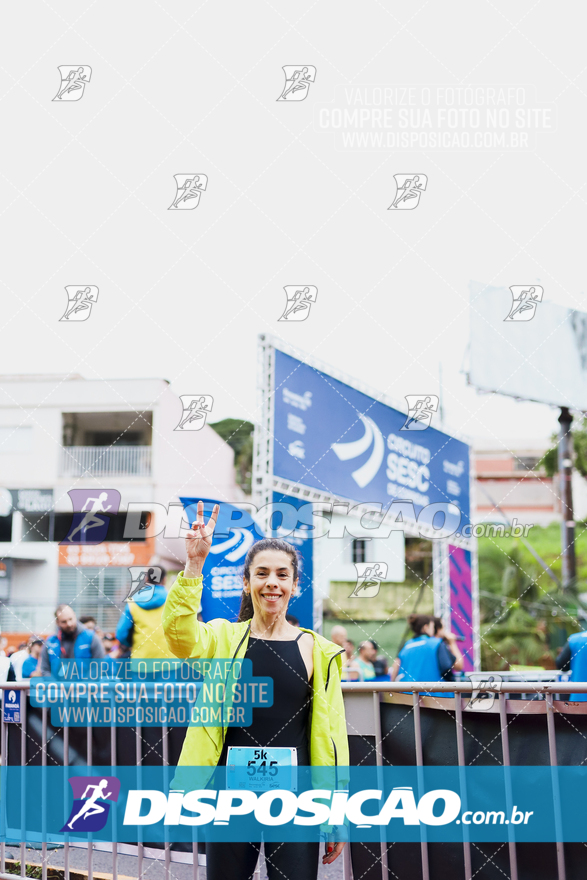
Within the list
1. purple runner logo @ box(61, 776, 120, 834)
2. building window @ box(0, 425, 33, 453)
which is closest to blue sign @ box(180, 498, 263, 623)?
purple runner logo @ box(61, 776, 120, 834)

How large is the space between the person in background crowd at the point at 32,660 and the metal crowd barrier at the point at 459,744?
3.68 metres

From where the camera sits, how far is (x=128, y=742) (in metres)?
3.79

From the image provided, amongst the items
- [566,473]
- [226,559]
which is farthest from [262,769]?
[566,473]

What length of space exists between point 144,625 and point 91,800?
73.4 inches

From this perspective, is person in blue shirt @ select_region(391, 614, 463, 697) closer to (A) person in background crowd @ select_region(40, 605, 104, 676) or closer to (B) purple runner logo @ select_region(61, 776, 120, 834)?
(A) person in background crowd @ select_region(40, 605, 104, 676)

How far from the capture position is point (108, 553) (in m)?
19.5

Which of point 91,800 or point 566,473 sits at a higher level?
point 566,473

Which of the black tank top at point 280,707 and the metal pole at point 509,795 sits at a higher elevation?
the black tank top at point 280,707

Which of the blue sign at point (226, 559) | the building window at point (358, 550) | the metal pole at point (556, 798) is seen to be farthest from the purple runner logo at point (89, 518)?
the metal pole at point (556, 798)

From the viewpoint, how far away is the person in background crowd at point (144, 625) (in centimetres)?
530

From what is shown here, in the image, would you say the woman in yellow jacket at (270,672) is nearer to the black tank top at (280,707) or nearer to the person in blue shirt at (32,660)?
the black tank top at (280,707)

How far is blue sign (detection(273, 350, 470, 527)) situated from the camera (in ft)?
27.1

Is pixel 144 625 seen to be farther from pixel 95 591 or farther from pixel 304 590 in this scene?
pixel 95 591

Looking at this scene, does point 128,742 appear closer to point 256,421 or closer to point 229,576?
point 229,576
